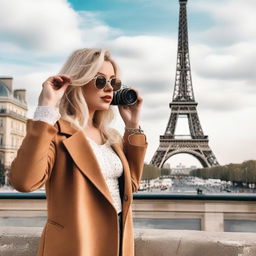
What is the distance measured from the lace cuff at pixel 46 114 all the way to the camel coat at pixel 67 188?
2 centimetres

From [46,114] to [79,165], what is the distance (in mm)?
181

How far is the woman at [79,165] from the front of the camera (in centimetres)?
115

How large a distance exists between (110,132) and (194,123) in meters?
34.2

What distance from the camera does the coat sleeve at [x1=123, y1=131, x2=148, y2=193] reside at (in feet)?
4.99

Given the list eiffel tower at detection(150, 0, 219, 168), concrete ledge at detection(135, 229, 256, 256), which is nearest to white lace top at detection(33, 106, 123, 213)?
concrete ledge at detection(135, 229, 256, 256)

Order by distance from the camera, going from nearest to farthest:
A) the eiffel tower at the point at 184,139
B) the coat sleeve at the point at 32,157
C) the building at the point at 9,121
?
the coat sleeve at the point at 32,157, the eiffel tower at the point at 184,139, the building at the point at 9,121

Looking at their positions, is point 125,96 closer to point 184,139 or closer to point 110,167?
point 110,167

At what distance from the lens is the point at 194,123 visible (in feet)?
116

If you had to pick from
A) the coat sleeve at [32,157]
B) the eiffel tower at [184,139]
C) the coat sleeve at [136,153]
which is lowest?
the coat sleeve at [32,157]

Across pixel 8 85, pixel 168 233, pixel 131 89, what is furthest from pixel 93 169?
pixel 8 85

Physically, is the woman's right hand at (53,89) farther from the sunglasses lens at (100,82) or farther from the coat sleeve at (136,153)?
the coat sleeve at (136,153)

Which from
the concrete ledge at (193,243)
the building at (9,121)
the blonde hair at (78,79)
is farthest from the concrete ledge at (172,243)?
the building at (9,121)

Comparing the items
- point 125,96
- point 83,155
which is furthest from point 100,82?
point 83,155

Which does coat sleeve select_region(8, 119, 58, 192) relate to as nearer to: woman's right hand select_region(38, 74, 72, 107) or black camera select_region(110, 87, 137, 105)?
woman's right hand select_region(38, 74, 72, 107)
